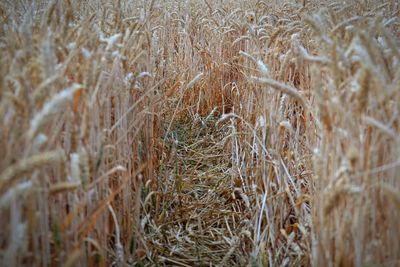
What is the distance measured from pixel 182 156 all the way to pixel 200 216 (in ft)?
2.16

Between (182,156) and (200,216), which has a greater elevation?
(182,156)

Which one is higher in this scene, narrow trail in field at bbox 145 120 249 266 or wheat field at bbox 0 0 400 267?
wheat field at bbox 0 0 400 267

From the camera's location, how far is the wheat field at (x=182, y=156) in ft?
2.56

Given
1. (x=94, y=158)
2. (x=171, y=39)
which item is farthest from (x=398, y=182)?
(x=171, y=39)

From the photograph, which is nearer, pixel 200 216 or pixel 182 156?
pixel 200 216

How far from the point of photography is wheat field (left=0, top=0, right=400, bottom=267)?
2.56ft

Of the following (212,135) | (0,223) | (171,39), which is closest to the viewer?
(0,223)

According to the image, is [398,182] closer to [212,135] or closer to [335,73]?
[335,73]

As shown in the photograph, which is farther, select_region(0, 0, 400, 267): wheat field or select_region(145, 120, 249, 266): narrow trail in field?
select_region(145, 120, 249, 266): narrow trail in field

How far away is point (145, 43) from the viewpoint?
6.03 feet

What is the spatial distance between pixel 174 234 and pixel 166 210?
0.15 m

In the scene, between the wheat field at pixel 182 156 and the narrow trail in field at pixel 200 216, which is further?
the narrow trail in field at pixel 200 216

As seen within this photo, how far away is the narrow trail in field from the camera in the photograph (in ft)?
5.02

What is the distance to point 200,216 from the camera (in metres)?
1.83
